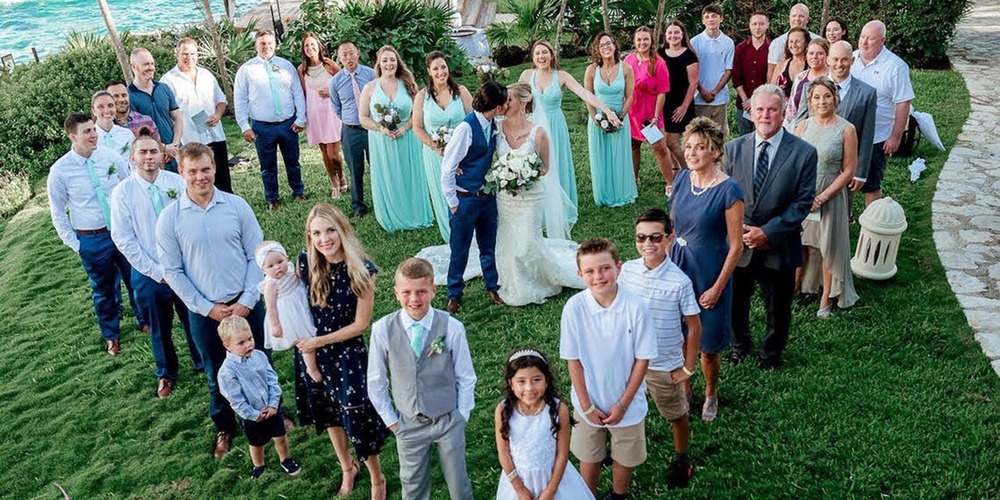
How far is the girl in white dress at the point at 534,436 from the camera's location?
356cm

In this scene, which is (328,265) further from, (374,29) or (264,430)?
(374,29)

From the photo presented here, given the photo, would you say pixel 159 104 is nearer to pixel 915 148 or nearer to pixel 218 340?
pixel 218 340

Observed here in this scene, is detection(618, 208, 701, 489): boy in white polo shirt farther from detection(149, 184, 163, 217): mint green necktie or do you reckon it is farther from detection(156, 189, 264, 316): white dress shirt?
detection(149, 184, 163, 217): mint green necktie

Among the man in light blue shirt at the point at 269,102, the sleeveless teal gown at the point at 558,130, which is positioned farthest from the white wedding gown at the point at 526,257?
the man in light blue shirt at the point at 269,102

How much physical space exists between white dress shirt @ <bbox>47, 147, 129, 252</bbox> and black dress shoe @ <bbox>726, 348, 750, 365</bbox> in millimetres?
4507

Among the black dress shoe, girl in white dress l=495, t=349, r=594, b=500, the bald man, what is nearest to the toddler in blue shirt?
girl in white dress l=495, t=349, r=594, b=500

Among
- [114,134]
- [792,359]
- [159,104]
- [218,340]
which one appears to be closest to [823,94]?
[792,359]

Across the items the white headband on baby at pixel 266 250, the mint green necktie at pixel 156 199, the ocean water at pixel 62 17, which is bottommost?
the white headband on baby at pixel 266 250

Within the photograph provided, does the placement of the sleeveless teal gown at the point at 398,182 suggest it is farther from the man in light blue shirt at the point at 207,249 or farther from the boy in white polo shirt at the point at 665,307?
the boy in white polo shirt at the point at 665,307

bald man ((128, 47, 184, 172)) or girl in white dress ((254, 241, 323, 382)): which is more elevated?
bald man ((128, 47, 184, 172))

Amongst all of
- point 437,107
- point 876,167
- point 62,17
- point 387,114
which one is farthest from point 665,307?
point 62,17

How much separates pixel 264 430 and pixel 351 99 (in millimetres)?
4383

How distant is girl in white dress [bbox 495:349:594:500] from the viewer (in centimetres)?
356

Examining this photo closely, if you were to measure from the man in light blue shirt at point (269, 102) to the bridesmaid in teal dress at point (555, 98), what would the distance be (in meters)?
2.44
